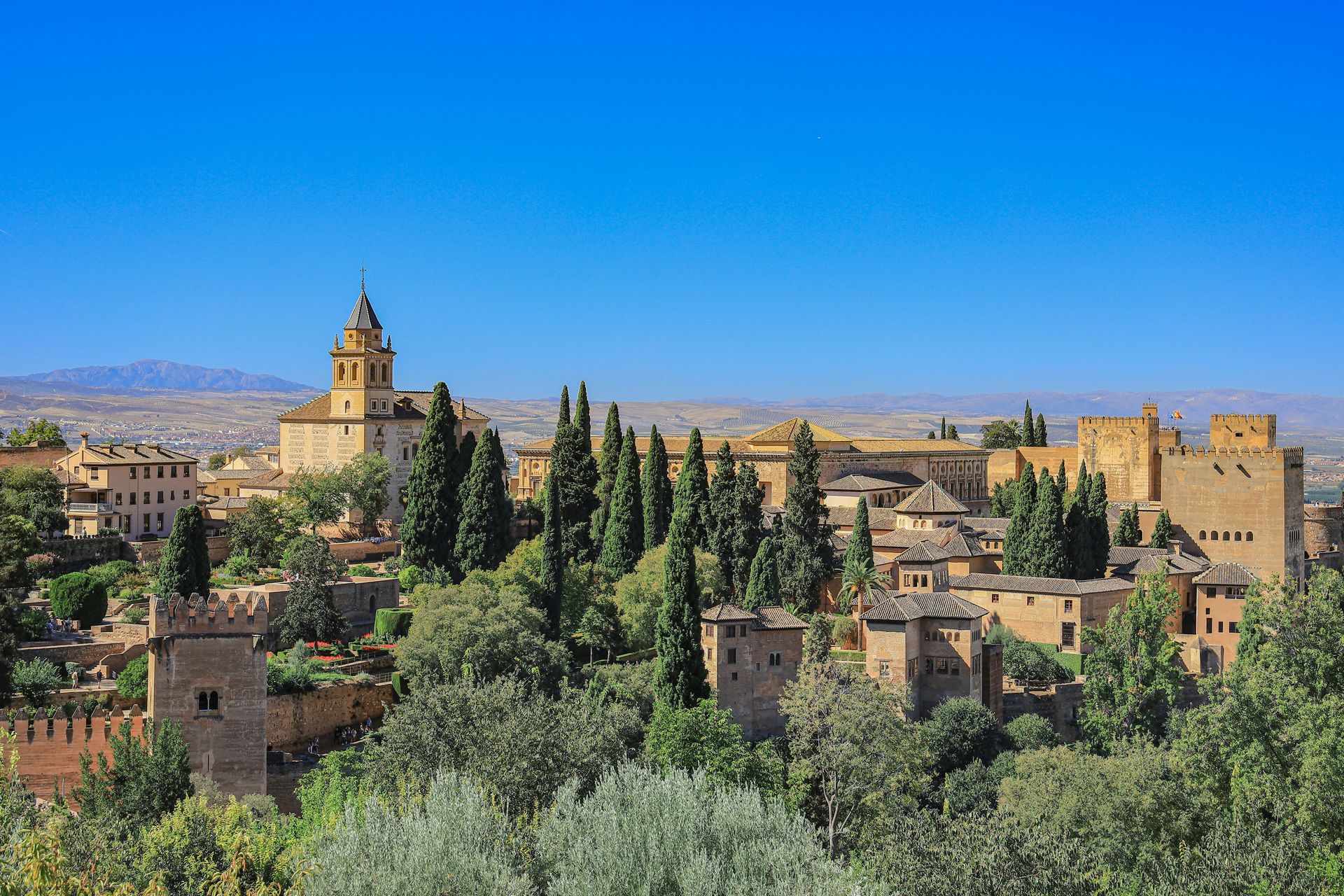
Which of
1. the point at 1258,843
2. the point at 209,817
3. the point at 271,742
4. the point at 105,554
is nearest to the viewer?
the point at 209,817

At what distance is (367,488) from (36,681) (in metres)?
23.3

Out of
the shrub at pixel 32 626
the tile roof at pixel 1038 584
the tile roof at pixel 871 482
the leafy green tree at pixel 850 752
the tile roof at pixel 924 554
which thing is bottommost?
the leafy green tree at pixel 850 752

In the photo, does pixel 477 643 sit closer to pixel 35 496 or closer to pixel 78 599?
pixel 78 599

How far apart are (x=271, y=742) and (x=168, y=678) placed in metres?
6.76

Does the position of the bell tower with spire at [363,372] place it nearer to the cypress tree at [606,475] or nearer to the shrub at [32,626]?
the cypress tree at [606,475]

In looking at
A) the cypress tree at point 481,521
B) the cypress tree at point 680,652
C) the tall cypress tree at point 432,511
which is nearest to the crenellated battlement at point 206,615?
the cypress tree at point 680,652

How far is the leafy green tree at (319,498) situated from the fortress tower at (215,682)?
896 inches

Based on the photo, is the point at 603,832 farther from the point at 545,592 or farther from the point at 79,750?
the point at 545,592

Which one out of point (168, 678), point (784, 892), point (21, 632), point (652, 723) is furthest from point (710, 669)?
point (784, 892)

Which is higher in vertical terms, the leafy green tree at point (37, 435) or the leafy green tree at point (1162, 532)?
the leafy green tree at point (37, 435)

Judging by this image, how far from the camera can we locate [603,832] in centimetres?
1809

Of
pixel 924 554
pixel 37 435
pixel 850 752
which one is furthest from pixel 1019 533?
pixel 37 435

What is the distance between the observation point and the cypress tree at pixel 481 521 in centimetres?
4256

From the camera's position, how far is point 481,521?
42750mm
